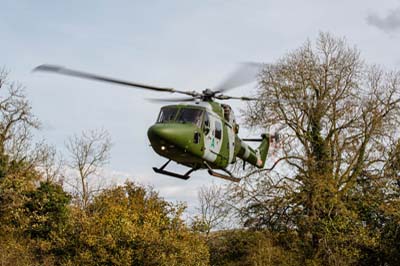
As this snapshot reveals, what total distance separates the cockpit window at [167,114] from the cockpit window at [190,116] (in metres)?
0.13

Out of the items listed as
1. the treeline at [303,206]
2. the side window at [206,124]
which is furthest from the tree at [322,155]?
the side window at [206,124]

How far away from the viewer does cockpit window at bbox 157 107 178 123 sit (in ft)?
41.9

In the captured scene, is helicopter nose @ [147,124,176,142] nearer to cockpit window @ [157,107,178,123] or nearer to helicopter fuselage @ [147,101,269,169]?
helicopter fuselage @ [147,101,269,169]

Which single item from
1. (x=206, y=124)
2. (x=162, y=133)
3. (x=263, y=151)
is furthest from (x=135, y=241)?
(x=162, y=133)

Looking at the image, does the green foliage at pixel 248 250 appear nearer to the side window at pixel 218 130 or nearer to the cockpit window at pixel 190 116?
the side window at pixel 218 130

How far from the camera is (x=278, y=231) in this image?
25953 mm

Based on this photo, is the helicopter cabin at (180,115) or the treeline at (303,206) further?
the treeline at (303,206)

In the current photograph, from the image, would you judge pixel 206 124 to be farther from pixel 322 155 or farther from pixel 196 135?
pixel 322 155

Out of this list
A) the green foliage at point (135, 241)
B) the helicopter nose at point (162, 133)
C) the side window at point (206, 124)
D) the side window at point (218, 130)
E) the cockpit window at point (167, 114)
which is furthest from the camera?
the green foliage at point (135, 241)

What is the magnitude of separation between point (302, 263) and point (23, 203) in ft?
45.7

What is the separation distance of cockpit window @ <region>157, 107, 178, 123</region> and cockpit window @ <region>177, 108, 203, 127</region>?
135 millimetres

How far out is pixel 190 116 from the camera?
12898 millimetres

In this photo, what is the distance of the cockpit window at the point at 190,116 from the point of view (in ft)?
42.0

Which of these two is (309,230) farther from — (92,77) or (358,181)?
(92,77)
